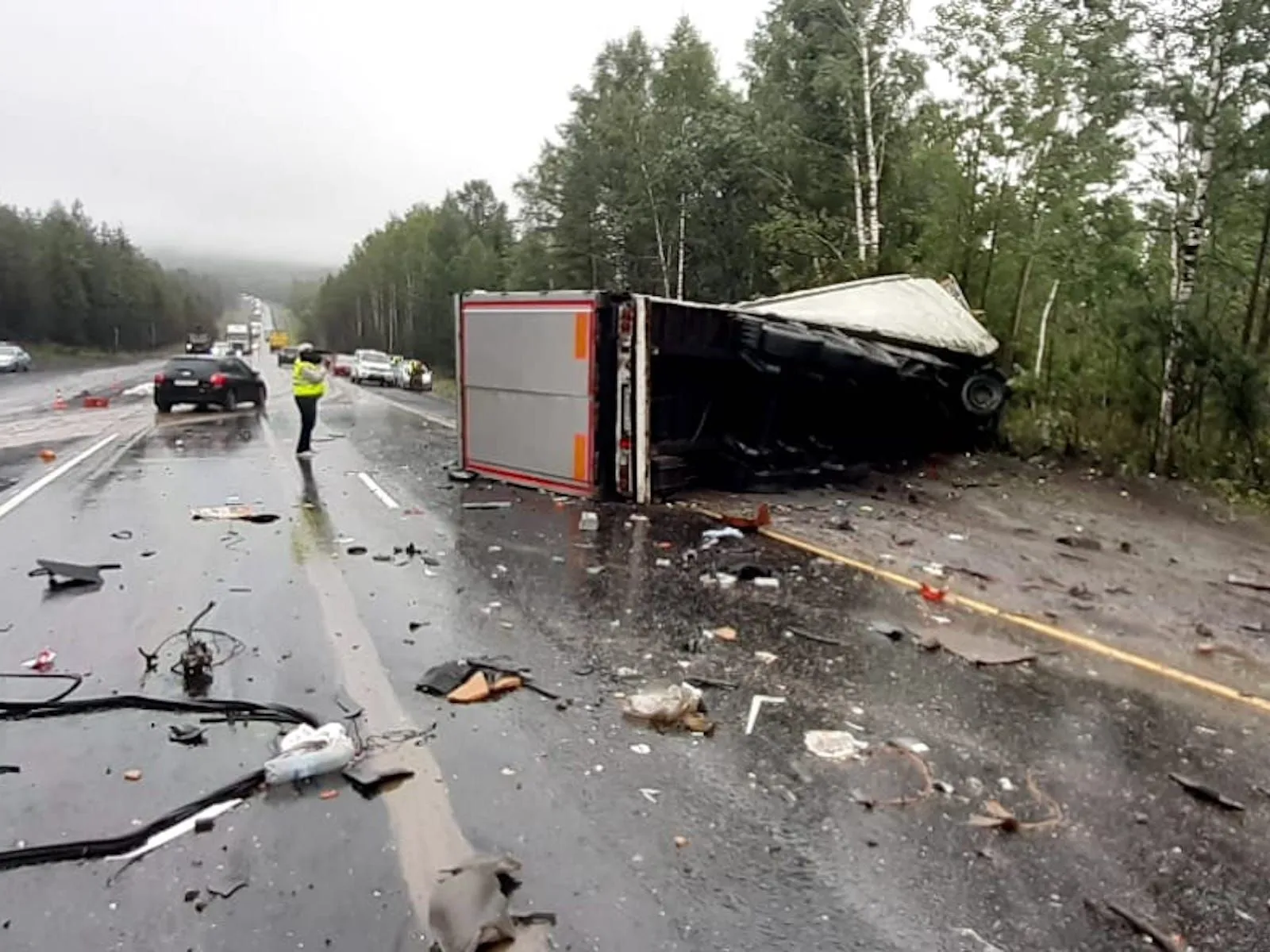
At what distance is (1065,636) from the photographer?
5.68 m

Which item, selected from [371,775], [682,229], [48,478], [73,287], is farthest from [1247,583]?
[73,287]

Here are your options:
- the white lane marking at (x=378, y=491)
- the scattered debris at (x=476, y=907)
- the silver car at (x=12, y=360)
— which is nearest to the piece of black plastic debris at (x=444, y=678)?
the scattered debris at (x=476, y=907)

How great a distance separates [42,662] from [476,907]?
3.34m

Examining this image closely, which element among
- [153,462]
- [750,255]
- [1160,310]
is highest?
[750,255]

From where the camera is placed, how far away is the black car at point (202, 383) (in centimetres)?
2189

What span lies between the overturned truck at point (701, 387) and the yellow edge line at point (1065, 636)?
8.67 ft

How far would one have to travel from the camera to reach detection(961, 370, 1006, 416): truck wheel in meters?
12.9

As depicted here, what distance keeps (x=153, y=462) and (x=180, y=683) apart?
9.61 m

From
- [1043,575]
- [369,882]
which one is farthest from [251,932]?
[1043,575]

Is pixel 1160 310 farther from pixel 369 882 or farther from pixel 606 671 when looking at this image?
pixel 369 882

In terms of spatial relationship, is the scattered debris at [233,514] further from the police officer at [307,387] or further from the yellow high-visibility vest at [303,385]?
the yellow high-visibility vest at [303,385]

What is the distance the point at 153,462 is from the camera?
13078mm

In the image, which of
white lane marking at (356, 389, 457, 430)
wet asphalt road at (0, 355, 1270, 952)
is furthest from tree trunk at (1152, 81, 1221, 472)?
white lane marking at (356, 389, 457, 430)

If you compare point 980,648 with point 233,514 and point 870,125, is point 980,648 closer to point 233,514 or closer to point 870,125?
point 233,514
